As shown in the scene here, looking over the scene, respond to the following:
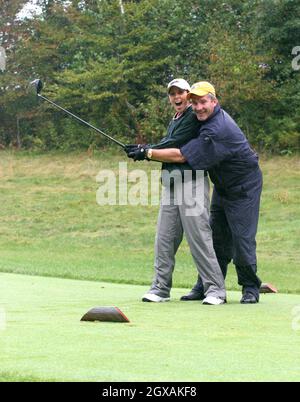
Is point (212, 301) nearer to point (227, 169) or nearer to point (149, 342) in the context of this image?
point (227, 169)

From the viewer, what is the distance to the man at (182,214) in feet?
30.0

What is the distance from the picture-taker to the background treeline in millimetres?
34500

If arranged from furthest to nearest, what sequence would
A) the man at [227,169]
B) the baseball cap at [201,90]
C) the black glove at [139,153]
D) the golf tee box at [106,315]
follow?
the black glove at [139,153], the man at [227,169], the baseball cap at [201,90], the golf tee box at [106,315]

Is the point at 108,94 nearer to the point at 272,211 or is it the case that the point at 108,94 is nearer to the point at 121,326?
the point at 272,211

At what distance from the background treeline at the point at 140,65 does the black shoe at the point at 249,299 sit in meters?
25.0

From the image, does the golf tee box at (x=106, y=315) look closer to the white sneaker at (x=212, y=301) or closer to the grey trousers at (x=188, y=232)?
the white sneaker at (x=212, y=301)

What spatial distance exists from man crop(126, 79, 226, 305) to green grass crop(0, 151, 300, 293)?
12.2ft

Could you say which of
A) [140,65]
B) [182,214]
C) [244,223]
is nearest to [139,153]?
[182,214]

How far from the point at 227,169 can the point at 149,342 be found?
3.58 metres

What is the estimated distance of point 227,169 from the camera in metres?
9.23

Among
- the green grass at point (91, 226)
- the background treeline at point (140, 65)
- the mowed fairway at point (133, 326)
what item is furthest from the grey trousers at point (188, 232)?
the background treeline at point (140, 65)
